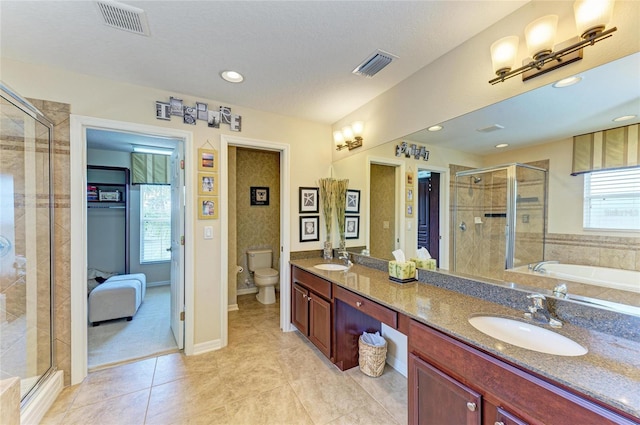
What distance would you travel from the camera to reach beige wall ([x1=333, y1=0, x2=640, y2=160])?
1.09 meters

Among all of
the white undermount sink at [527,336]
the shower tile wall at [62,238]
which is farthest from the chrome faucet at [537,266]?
the shower tile wall at [62,238]

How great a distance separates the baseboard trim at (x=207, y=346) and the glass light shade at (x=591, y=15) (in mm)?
3366

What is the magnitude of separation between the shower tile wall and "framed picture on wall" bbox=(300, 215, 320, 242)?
6.77 ft

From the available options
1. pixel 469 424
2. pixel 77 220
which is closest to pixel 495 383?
pixel 469 424

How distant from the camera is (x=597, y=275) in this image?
1.23 m

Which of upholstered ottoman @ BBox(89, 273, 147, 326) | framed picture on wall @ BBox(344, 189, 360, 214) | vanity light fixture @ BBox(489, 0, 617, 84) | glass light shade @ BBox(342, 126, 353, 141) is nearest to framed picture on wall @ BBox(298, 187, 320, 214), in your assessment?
A: framed picture on wall @ BBox(344, 189, 360, 214)

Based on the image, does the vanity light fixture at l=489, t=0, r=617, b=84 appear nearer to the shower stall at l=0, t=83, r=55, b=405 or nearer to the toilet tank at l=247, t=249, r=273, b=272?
the shower stall at l=0, t=83, r=55, b=405

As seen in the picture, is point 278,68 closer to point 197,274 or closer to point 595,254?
point 197,274

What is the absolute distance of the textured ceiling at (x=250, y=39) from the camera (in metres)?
1.40

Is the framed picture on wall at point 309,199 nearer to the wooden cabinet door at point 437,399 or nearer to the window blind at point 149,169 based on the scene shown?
the wooden cabinet door at point 437,399

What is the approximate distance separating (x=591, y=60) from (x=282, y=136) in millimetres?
2420

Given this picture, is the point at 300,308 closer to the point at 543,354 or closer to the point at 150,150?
the point at 543,354

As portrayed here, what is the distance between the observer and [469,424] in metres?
1.08

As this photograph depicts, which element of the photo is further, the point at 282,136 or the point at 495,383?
the point at 282,136
